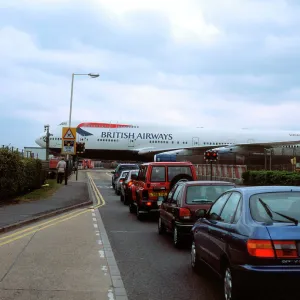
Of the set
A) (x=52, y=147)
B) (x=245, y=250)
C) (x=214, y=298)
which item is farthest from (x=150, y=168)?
(x=52, y=147)

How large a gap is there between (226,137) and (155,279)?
2059 inches

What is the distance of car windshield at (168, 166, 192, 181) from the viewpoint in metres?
15.2

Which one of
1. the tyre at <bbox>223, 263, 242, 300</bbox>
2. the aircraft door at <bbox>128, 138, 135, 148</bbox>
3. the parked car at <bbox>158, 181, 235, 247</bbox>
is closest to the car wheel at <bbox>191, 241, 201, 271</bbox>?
the tyre at <bbox>223, 263, 242, 300</bbox>

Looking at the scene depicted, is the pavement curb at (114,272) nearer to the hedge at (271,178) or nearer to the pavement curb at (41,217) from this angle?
the pavement curb at (41,217)

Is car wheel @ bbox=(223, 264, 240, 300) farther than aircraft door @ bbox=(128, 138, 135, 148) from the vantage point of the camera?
No

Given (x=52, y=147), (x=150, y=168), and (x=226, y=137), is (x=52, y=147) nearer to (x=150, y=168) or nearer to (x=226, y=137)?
(x=226, y=137)

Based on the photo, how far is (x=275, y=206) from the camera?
18.7 feet

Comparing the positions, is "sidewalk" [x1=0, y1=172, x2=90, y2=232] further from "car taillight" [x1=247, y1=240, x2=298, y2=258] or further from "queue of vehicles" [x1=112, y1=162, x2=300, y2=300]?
"car taillight" [x1=247, y1=240, x2=298, y2=258]

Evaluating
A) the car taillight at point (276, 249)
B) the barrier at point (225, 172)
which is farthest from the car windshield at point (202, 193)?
the barrier at point (225, 172)

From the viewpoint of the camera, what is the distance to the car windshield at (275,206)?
548cm

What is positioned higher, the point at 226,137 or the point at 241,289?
the point at 226,137

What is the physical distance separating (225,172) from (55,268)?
3016 centimetres

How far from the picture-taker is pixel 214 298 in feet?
20.0

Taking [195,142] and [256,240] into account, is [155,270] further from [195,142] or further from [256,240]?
[195,142]
